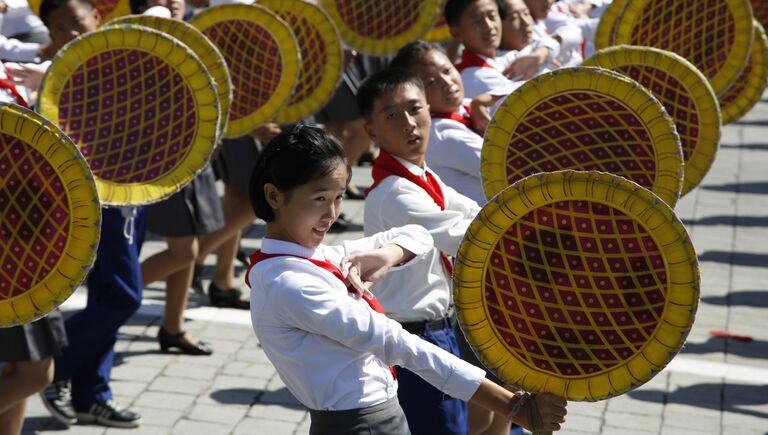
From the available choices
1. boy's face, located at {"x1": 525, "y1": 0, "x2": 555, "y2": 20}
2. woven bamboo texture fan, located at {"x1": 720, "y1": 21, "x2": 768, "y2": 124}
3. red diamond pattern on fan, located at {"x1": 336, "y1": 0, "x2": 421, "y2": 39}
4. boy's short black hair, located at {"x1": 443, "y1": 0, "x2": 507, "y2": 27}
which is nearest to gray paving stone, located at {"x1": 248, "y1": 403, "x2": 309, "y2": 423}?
boy's short black hair, located at {"x1": 443, "y1": 0, "x2": 507, "y2": 27}

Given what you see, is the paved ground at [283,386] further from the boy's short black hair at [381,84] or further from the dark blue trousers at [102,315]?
the boy's short black hair at [381,84]

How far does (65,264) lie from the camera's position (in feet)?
10.8

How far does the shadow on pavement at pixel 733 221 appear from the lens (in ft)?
27.4

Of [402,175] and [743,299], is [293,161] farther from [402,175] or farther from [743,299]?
[743,299]

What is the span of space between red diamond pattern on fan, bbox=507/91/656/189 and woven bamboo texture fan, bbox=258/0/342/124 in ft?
7.62

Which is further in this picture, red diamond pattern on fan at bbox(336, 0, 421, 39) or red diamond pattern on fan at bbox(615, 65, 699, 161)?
red diamond pattern on fan at bbox(336, 0, 421, 39)

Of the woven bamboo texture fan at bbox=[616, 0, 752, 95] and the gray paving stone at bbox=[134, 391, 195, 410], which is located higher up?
the woven bamboo texture fan at bbox=[616, 0, 752, 95]

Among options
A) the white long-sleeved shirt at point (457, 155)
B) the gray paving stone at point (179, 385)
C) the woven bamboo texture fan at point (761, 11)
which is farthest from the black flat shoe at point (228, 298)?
the woven bamboo texture fan at point (761, 11)

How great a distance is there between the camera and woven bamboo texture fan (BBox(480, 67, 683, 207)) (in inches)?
138

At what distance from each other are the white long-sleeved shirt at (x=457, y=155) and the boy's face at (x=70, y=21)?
5.07 ft

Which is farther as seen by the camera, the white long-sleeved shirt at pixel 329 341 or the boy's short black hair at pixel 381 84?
the boy's short black hair at pixel 381 84

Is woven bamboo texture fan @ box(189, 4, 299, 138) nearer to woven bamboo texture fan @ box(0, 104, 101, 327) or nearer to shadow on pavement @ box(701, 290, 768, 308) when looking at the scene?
woven bamboo texture fan @ box(0, 104, 101, 327)

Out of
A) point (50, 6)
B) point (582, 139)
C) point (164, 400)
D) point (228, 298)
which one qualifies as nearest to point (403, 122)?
point (582, 139)

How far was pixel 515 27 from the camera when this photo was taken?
5938 millimetres
